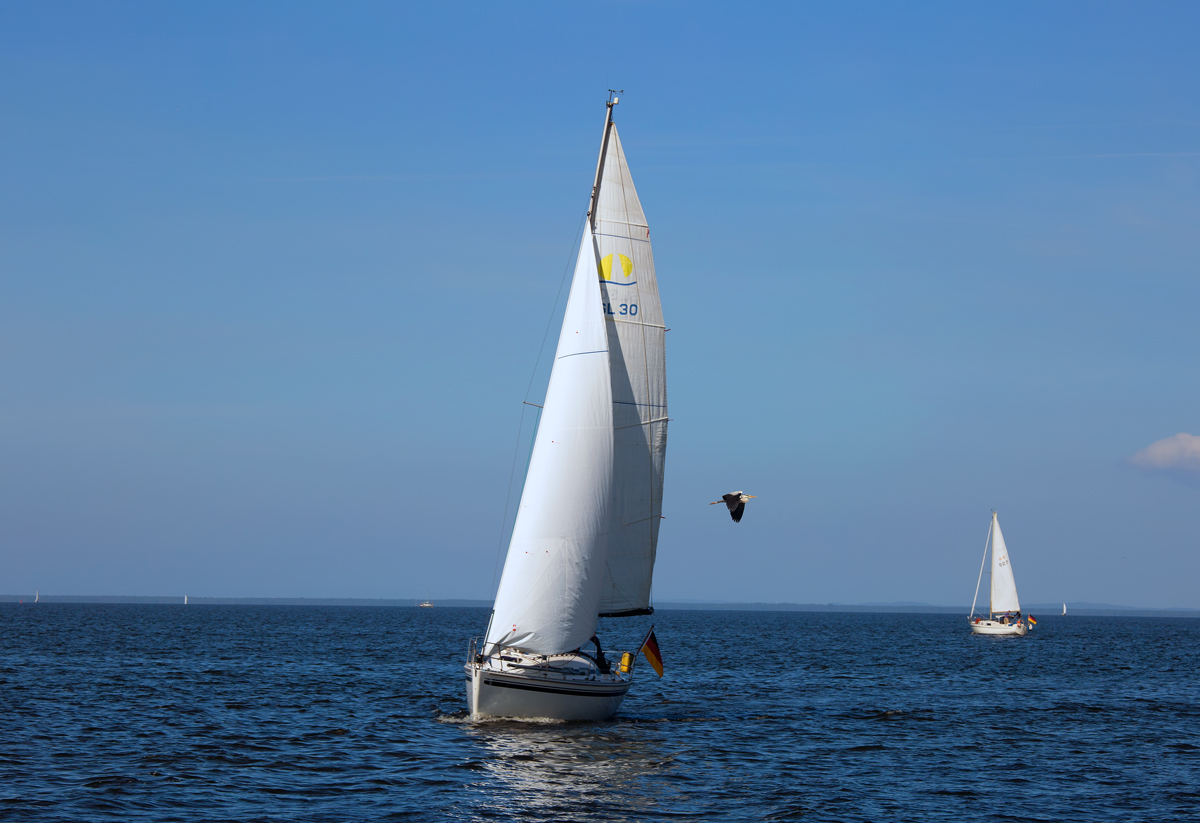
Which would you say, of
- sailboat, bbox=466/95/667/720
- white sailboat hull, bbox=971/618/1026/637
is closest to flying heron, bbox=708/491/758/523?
sailboat, bbox=466/95/667/720

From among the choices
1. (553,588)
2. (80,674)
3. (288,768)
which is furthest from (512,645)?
(80,674)

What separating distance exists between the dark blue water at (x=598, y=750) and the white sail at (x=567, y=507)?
9.87 feet

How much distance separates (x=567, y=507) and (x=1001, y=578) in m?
92.9

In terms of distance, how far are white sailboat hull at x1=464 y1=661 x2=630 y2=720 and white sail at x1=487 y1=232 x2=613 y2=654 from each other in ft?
3.46

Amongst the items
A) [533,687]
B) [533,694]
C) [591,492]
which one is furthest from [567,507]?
[533,694]

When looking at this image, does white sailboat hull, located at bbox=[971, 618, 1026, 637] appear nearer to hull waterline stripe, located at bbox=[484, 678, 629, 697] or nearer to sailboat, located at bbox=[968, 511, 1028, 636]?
sailboat, located at bbox=[968, 511, 1028, 636]

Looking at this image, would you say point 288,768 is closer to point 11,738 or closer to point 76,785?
point 76,785

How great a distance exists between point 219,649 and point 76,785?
5357 cm

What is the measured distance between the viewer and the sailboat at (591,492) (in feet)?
104

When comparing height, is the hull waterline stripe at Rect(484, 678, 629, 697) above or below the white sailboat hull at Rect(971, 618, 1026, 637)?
above

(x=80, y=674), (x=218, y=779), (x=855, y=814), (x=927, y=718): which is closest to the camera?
(x=855, y=814)

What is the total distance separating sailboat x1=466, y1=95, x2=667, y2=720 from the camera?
104 feet

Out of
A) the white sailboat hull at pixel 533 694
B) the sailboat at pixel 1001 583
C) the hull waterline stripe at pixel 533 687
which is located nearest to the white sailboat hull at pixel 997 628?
the sailboat at pixel 1001 583

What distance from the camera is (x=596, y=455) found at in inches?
1289
